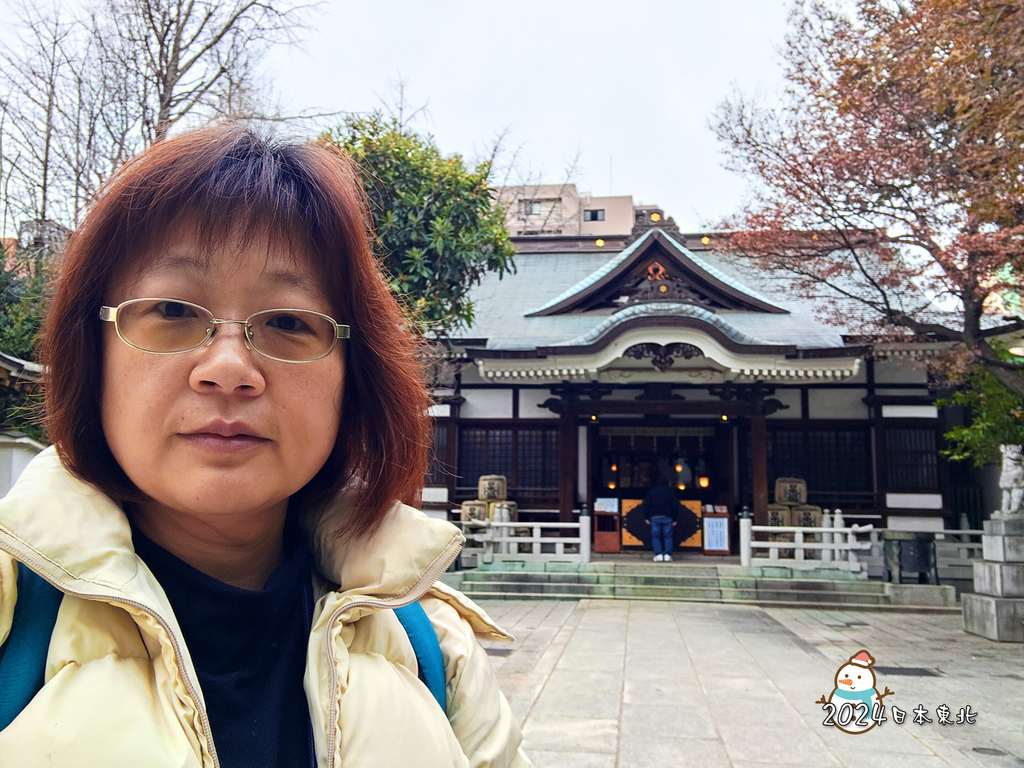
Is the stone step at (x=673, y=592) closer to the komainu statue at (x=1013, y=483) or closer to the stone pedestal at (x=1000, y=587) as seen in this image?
the stone pedestal at (x=1000, y=587)

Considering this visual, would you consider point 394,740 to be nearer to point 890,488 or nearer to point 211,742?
point 211,742

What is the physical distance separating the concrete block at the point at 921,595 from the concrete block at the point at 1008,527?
6.34 feet

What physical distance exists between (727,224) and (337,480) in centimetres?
1020

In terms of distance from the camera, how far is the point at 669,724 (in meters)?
4.98

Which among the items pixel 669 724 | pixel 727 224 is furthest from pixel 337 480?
pixel 727 224

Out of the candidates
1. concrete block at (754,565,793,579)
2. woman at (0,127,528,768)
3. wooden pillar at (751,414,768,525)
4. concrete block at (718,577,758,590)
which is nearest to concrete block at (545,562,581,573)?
concrete block at (718,577,758,590)

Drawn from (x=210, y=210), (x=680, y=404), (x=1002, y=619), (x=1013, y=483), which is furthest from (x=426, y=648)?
(x=680, y=404)

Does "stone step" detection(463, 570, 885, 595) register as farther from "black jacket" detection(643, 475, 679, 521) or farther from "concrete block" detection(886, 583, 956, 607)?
"black jacket" detection(643, 475, 679, 521)

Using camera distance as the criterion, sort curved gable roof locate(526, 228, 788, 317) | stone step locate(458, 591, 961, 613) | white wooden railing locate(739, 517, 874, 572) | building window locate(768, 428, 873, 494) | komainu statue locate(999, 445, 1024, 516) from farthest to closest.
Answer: curved gable roof locate(526, 228, 788, 317), building window locate(768, 428, 873, 494), white wooden railing locate(739, 517, 874, 572), stone step locate(458, 591, 961, 613), komainu statue locate(999, 445, 1024, 516)

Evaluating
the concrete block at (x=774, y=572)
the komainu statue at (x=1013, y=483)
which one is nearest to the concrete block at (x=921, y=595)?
the concrete block at (x=774, y=572)

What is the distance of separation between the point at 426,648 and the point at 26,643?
561 mm

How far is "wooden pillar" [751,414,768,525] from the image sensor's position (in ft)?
40.5

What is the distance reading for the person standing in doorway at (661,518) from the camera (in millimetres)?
12352

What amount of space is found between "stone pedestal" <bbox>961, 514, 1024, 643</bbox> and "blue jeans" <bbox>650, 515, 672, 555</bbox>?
460cm
